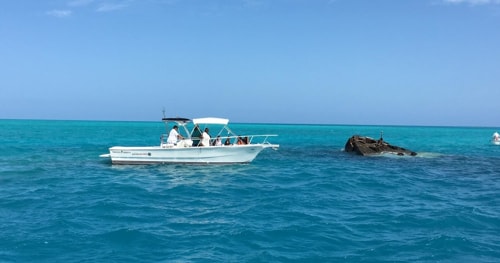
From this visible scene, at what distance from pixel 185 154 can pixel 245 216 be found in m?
13.4

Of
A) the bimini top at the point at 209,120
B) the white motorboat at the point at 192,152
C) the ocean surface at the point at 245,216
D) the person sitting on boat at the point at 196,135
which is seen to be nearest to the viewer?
the ocean surface at the point at 245,216

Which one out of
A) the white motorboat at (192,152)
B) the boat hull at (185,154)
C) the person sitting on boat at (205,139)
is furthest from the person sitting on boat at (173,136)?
the person sitting on boat at (205,139)

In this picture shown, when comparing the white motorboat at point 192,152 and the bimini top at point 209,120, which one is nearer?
the white motorboat at point 192,152

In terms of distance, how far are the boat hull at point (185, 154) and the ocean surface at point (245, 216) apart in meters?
1.99

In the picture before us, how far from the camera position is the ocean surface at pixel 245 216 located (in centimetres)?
999

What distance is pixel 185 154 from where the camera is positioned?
26188 millimetres

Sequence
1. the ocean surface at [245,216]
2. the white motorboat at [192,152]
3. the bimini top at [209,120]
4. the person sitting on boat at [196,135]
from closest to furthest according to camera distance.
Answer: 1. the ocean surface at [245,216]
2. the white motorboat at [192,152]
3. the person sitting on boat at [196,135]
4. the bimini top at [209,120]

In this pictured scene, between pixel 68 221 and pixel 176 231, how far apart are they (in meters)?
3.56

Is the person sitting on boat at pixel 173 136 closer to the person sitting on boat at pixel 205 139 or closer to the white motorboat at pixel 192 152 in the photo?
the white motorboat at pixel 192 152

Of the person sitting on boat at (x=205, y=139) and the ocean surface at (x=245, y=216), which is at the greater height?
the person sitting on boat at (x=205, y=139)

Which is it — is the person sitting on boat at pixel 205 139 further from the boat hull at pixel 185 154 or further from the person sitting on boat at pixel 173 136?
the person sitting on boat at pixel 173 136

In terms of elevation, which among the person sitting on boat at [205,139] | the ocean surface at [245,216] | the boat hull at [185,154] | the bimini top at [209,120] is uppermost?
the bimini top at [209,120]

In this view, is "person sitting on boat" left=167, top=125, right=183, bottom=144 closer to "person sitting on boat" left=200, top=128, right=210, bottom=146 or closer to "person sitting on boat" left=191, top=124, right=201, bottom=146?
"person sitting on boat" left=191, top=124, right=201, bottom=146

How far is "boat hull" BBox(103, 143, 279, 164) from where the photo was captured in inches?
1027
